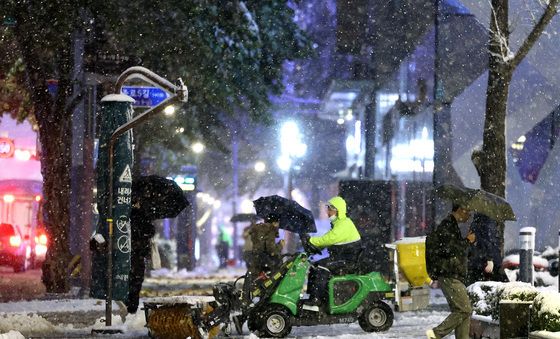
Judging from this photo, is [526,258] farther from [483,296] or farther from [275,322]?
[275,322]

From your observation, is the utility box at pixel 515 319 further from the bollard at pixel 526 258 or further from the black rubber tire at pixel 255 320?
the bollard at pixel 526 258

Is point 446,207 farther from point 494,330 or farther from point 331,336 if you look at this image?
point 494,330

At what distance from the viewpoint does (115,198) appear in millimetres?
16109

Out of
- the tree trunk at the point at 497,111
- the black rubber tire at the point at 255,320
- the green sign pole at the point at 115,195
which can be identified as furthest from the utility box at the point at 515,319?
the tree trunk at the point at 497,111

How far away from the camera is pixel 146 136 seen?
36.2 meters

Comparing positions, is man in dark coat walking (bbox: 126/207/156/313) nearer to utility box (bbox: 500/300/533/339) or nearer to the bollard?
the bollard

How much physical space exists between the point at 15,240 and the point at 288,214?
22.9 meters

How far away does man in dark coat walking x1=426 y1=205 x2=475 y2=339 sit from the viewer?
12.5 meters

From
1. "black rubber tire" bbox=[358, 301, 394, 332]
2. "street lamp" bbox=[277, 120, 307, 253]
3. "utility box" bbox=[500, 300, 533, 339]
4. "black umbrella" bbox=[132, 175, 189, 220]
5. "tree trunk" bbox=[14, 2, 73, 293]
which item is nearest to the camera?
"utility box" bbox=[500, 300, 533, 339]

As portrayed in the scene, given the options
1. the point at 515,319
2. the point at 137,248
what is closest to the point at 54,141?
the point at 137,248

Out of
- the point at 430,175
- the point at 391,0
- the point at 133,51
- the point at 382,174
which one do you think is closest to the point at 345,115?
the point at 382,174

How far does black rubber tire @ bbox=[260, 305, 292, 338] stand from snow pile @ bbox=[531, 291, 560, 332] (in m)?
4.65

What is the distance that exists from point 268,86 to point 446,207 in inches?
249

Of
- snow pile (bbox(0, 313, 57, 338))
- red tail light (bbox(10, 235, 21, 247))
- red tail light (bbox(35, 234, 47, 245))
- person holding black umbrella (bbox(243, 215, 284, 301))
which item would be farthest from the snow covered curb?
red tail light (bbox(35, 234, 47, 245))
